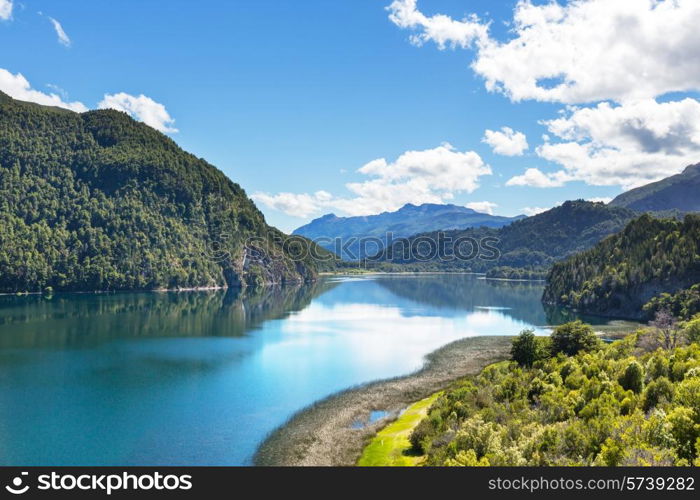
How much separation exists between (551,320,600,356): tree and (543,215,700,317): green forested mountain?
90.5 m

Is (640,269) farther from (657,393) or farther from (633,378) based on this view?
(657,393)

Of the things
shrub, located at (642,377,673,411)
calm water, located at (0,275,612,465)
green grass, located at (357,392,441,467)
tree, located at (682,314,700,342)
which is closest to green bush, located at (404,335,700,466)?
shrub, located at (642,377,673,411)

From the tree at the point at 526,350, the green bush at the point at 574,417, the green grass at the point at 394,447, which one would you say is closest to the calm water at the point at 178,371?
the green grass at the point at 394,447

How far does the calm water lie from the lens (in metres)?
49.9

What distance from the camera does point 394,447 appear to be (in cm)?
4825

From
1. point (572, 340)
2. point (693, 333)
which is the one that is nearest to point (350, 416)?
point (572, 340)

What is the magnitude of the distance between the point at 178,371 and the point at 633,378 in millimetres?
65114

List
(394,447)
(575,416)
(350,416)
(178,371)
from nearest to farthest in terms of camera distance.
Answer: (575,416), (394,447), (350,416), (178,371)

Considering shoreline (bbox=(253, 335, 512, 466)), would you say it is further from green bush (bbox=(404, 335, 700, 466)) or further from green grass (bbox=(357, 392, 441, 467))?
green bush (bbox=(404, 335, 700, 466))

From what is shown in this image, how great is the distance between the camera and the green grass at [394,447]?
147ft

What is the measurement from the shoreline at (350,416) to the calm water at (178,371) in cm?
231

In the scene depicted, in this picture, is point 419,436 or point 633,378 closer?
point 419,436

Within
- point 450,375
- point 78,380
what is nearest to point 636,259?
point 450,375
